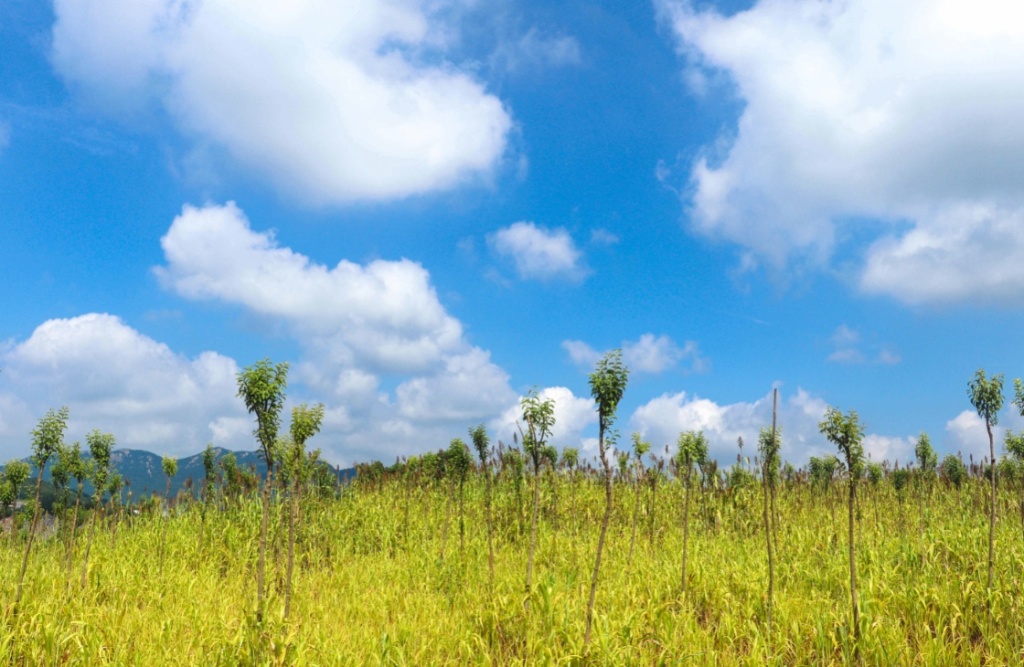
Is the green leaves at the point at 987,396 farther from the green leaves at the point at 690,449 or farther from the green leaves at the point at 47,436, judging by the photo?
the green leaves at the point at 47,436

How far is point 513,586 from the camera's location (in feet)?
42.4

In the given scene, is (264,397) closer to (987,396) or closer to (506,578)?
(506,578)

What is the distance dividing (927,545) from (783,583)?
3.89m

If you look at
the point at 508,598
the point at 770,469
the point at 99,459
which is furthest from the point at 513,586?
the point at 99,459

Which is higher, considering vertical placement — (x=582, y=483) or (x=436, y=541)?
(x=582, y=483)

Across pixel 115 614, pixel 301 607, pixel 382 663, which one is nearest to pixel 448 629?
pixel 382 663

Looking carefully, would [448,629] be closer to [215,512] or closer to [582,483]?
[215,512]

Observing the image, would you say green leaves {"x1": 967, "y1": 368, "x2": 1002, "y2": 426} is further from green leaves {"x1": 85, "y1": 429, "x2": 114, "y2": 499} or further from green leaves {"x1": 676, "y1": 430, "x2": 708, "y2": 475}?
green leaves {"x1": 85, "y1": 429, "x2": 114, "y2": 499}

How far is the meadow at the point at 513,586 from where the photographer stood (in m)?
9.98

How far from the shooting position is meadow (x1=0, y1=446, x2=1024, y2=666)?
9.98 metres

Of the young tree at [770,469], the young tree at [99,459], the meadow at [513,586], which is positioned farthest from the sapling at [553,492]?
the young tree at [99,459]

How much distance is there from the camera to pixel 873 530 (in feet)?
62.8

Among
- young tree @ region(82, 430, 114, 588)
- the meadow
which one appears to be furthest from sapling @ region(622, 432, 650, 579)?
young tree @ region(82, 430, 114, 588)

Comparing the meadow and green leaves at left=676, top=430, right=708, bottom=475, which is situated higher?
green leaves at left=676, top=430, right=708, bottom=475
